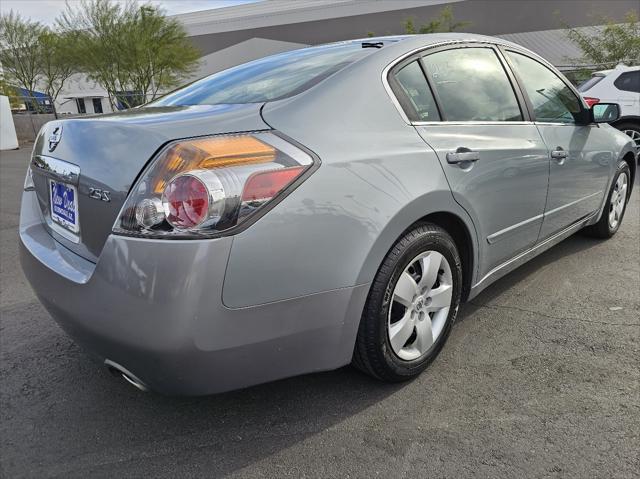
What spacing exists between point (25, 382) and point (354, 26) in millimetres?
44879

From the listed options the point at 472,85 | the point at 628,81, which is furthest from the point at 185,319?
the point at 628,81

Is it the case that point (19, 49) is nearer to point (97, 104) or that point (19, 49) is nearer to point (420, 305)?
point (97, 104)

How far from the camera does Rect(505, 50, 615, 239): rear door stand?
304cm

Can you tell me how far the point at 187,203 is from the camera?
1.57 meters

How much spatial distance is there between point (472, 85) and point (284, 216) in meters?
1.53

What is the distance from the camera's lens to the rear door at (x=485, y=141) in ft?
7.49

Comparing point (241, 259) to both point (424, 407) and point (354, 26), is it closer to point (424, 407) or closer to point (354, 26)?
point (424, 407)

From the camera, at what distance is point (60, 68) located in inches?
1293

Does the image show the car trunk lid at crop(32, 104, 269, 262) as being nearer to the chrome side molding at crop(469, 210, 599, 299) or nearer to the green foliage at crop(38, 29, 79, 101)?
the chrome side molding at crop(469, 210, 599, 299)

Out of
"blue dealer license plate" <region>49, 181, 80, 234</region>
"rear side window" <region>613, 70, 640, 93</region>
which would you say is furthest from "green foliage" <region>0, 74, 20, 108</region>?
"blue dealer license plate" <region>49, 181, 80, 234</region>

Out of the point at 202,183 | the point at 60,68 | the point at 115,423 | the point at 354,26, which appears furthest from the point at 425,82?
the point at 354,26

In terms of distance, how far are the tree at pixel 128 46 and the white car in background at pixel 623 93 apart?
24374 millimetres

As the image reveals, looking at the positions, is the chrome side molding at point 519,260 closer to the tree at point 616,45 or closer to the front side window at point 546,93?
the front side window at point 546,93

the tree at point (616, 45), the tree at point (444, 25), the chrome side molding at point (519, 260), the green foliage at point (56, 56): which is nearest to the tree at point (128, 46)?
the green foliage at point (56, 56)
